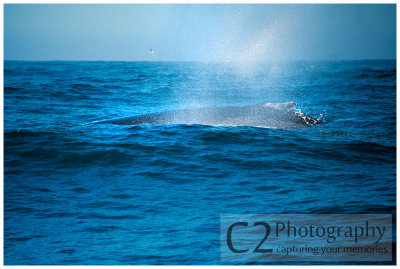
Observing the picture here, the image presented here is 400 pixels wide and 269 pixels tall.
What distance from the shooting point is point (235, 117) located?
14391 millimetres

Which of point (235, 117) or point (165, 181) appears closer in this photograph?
point (165, 181)

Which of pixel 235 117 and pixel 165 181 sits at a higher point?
pixel 235 117

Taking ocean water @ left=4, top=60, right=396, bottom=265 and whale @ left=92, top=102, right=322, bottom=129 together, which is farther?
whale @ left=92, top=102, right=322, bottom=129

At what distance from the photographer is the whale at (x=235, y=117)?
555 inches

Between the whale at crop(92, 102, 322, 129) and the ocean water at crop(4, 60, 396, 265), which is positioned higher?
the whale at crop(92, 102, 322, 129)

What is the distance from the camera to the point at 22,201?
27.4 feet

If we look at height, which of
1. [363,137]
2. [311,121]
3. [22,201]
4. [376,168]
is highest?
[311,121]

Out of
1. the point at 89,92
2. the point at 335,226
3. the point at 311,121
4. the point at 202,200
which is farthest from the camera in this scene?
the point at 89,92

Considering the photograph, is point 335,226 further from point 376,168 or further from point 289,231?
point 376,168

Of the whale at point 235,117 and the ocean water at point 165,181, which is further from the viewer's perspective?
the whale at point 235,117

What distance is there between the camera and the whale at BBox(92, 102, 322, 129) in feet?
46.2

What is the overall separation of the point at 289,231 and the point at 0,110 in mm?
9841

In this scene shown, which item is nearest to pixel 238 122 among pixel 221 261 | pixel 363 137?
pixel 363 137

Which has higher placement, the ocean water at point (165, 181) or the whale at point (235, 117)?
the whale at point (235, 117)
